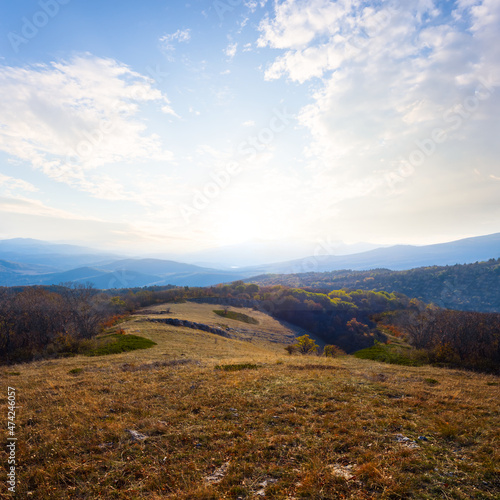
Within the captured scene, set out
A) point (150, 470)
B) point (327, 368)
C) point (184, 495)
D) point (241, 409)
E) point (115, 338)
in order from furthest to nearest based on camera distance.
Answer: point (115, 338), point (327, 368), point (241, 409), point (150, 470), point (184, 495)

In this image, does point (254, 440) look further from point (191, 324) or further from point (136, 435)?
point (191, 324)

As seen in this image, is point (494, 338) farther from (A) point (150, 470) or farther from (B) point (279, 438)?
(A) point (150, 470)

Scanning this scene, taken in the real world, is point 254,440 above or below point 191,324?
above

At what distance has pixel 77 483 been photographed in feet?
21.7

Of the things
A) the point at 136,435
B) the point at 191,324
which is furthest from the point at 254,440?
the point at 191,324

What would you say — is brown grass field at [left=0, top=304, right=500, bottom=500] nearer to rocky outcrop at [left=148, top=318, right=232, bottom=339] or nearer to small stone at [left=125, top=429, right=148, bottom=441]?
small stone at [left=125, top=429, right=148, bottom=441]

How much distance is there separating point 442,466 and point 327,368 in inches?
620

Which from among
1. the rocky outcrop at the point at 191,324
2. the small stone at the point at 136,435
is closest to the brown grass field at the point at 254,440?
the small stone at the point at 136,435

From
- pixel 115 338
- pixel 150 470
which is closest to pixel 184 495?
pixel 150 470

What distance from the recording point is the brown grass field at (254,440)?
6.22 meters

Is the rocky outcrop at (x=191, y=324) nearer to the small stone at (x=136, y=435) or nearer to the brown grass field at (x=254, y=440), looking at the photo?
the brown grass field at (x=254, y=440)

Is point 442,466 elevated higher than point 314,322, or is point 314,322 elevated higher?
point 442,466

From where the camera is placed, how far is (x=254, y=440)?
28.2ft

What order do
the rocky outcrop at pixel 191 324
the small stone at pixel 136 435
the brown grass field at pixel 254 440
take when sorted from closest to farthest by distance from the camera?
the brown grass field at pixel 254 440 → the small stone at pixel 136 435 → the rocky outcrop at pixel 191 324
